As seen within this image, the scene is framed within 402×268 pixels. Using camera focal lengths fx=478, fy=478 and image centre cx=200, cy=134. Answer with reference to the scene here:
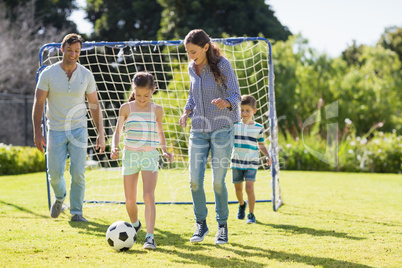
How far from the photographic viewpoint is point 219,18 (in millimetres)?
23594

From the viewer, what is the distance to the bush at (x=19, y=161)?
35.3 feet

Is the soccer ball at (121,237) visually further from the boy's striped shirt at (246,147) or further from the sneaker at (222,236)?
the boy's striped shirt at (246,147)

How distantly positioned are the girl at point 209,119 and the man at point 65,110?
1.23 metres

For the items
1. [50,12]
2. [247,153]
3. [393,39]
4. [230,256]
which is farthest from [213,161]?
[393,39]

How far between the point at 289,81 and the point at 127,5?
12122 millimetres

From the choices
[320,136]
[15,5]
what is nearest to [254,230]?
[320,136]

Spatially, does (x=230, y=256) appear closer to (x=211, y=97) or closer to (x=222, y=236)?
(x=222, y=236)

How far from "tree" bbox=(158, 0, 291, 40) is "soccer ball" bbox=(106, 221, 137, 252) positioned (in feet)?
59.4

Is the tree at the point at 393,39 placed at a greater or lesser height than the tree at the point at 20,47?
greater

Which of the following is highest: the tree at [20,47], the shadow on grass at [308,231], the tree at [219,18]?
the tree at [219,18]

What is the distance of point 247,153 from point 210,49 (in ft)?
5.21

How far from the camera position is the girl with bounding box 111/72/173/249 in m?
3.94

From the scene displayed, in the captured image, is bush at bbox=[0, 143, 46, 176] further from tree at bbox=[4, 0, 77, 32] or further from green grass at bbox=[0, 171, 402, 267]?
tree at bbox=[4, 0, 77, 32]

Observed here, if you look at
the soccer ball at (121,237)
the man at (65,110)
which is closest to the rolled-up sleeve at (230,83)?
the soccer ball at (121,237)
